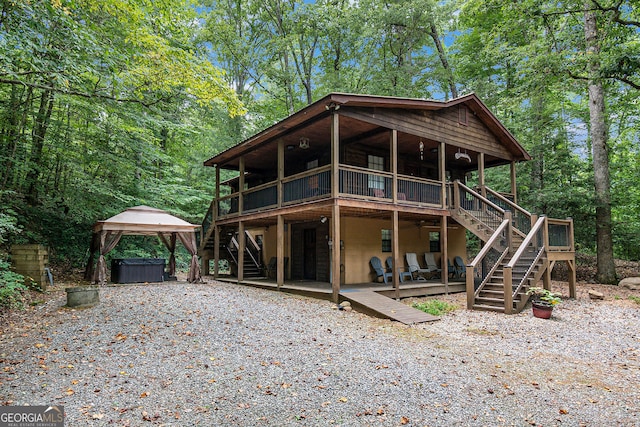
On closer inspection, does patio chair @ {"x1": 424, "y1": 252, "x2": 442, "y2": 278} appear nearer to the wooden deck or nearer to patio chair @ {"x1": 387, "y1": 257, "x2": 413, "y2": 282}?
patio chair @ {"x1": 387, "y1": 257, "x2": 413, "y2": 282}

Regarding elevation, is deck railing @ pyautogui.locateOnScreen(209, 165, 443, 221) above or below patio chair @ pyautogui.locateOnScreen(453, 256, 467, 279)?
above

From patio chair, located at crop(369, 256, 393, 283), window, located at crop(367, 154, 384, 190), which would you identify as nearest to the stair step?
patio chair, located at crop(369, 256, 393, 283)

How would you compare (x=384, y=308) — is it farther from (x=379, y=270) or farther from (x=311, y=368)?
(x=379, y=270)

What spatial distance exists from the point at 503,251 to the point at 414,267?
376 cm

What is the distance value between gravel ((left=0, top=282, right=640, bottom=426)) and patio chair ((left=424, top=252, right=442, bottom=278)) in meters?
6.36

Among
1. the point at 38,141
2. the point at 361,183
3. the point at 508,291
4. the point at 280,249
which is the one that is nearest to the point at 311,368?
the point at 508,291

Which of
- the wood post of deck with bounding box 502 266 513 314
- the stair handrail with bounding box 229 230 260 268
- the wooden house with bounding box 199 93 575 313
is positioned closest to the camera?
the wood post of deck with bounding box 502 266 513 314

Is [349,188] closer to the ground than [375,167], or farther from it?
closer to the ground

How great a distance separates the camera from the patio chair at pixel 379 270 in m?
12.7

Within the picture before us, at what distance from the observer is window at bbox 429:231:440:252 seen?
16.1 meters

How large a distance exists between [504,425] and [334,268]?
634 cm

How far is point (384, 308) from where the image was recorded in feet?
28.6

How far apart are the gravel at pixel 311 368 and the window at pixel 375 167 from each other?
18.4 ft

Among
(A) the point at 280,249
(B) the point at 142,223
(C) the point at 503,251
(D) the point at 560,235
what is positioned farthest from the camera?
(B) the point at 142,223
